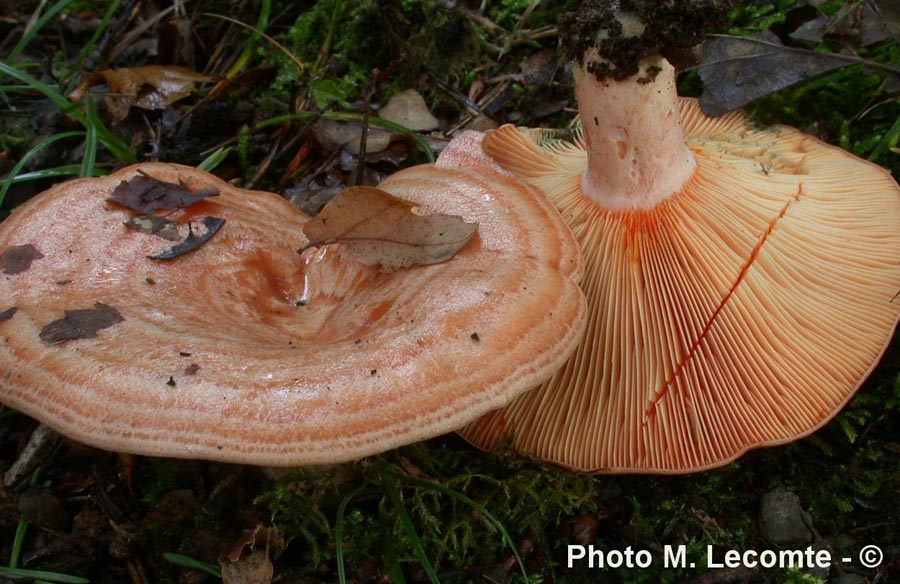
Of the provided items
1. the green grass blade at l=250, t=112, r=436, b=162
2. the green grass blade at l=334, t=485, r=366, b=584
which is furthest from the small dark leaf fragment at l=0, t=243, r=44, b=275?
the green grass blade at l=250, t=112, r=436, b=162

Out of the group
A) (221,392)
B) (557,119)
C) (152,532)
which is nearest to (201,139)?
(557,119)

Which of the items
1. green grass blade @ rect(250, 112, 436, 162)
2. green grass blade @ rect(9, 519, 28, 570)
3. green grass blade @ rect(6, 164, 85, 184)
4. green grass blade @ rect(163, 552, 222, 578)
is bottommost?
green grass blade @ rect(9, 519, 28, 570)

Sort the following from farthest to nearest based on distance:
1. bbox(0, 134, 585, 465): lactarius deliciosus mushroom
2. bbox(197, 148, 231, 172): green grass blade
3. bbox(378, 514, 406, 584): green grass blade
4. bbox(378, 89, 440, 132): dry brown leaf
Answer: bbox(378, 89, 440, 132): dry brown leaf, bbox(197, 148, 231, 172): green grass blade, bbox(378, 514, 406, 584): green grass blade, bbox(0, 134, 585, 465): lactarius deliciosus mushroom

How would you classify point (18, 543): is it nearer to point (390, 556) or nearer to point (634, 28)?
point (390, 556)

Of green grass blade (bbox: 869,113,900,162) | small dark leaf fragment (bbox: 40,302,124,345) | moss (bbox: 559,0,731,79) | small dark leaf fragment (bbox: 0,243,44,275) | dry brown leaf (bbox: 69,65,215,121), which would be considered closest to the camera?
small dark leaf fragment (bbox: 40,302,124,345)

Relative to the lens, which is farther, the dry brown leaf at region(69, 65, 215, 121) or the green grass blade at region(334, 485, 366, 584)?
the dry brown leaf at region(69, 65, 215, 121)

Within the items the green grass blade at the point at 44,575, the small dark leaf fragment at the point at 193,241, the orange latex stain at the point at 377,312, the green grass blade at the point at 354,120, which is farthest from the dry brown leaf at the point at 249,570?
the green grass blade at the point at 354,120

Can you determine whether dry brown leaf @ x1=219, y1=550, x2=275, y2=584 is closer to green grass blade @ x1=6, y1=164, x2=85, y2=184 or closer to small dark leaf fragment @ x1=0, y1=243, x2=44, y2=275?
small dark leaf fragment @ x1=0, y1=243, x2=44, y2=275
